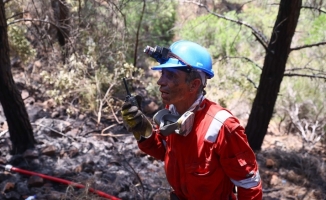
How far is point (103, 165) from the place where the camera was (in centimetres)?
479

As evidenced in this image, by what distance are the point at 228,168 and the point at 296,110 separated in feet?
16.6

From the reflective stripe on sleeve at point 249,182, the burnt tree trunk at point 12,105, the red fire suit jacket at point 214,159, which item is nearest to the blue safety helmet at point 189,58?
the red fire suit jacket at point 214,159

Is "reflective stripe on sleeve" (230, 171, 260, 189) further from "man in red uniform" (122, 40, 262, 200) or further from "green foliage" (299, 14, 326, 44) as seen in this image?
"green foliage" (299, 14, 326, 44)

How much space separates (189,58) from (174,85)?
0.55 feet

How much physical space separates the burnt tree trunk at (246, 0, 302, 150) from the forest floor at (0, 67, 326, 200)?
0.45 metres

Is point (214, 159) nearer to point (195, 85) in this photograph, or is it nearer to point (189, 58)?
point (195, 85)

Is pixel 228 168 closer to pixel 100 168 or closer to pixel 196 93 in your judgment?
pixel 196 93

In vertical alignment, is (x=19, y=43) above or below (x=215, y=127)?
above

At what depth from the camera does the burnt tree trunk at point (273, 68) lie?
4469 mm

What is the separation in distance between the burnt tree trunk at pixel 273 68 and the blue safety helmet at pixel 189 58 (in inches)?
110

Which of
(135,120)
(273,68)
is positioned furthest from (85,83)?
(135,120)

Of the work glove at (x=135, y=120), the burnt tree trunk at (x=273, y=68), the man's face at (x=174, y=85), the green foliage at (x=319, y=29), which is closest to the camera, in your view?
the man's face at (x=174, y=85)

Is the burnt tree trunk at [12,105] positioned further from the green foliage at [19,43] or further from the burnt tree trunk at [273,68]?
the burnt tree trunk at [273,68]

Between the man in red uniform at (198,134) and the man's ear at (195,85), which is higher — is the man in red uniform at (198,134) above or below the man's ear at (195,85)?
below
